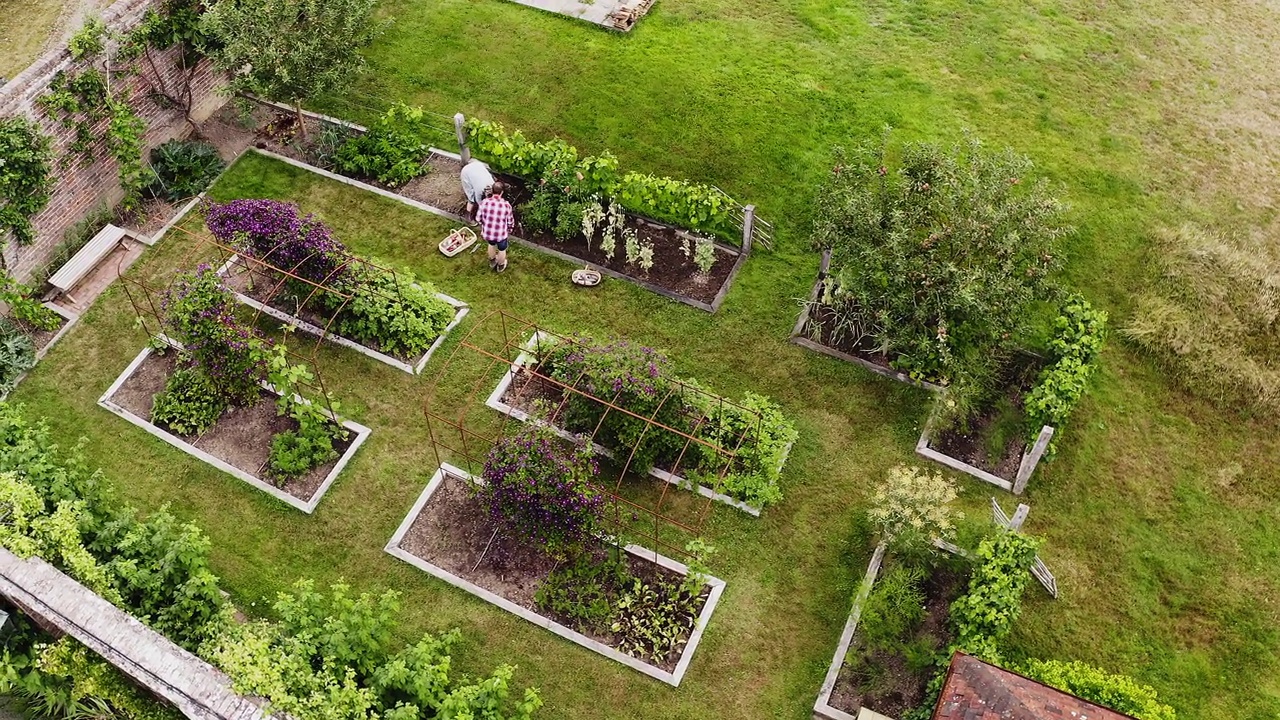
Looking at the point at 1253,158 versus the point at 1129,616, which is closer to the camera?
the point at 1129,616

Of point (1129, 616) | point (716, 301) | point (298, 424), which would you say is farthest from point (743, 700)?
point (298, 424)

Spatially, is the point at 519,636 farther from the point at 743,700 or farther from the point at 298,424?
the point at 298,424

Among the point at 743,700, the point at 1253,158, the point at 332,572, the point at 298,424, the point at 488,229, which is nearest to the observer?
the point at 743,700

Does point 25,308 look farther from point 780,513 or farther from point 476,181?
point 780,513

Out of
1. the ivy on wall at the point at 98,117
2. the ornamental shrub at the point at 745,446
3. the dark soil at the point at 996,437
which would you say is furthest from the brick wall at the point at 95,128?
the dark soil at the point at 996,437

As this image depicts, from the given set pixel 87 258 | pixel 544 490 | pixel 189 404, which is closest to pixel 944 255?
pixel 544 490

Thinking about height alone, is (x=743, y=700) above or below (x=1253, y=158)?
below

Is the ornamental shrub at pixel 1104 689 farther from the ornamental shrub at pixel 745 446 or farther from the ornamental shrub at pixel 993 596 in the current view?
the ornamental shrub at pixel 745 446
